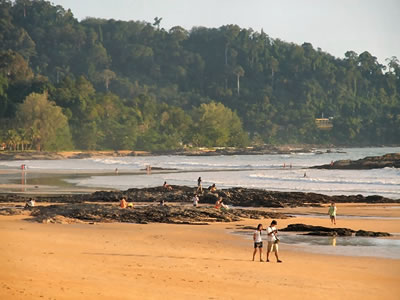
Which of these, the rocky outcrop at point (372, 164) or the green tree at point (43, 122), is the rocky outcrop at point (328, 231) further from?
the green tree at point (43, 122)

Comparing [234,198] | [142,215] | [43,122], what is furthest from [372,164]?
[43,122]

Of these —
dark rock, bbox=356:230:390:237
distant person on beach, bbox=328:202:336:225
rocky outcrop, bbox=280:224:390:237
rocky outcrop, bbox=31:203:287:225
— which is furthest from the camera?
rocky outcrop, bbox=31:203:287:225

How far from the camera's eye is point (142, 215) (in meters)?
26.8

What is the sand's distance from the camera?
13.8 m

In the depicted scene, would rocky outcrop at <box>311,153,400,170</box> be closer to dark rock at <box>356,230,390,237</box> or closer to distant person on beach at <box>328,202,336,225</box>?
distant person on beach at <box>328,202,336,225</box>

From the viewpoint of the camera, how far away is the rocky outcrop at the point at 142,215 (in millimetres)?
26109

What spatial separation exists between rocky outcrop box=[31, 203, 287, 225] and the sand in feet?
10.2

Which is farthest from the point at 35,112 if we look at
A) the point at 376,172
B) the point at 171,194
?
the point at 171,194

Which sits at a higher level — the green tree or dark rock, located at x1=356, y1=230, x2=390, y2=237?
the green tree

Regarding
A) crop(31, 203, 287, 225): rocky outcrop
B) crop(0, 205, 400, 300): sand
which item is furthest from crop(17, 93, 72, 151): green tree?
crop(0, 205, 400, 300): sand

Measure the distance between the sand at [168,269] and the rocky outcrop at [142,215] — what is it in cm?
310

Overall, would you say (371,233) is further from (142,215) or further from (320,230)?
(142,215)

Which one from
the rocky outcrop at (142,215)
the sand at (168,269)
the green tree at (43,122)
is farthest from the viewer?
the green tree at (43,122)

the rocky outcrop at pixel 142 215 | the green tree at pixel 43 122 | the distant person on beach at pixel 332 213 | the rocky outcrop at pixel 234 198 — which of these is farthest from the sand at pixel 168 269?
the green tree at pixel 43 122
